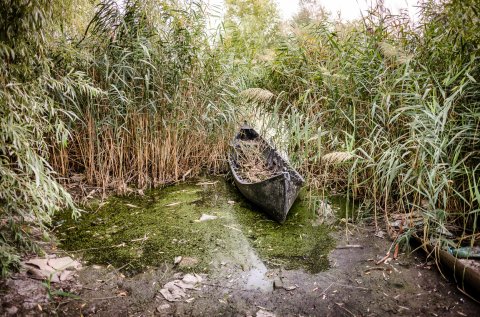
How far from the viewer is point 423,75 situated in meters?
3.15

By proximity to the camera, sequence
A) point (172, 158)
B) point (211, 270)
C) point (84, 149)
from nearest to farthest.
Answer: point (211, 270) < point (84, 149) < point (172, 158)

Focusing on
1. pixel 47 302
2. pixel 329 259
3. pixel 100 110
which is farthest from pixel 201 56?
pixel 47 302

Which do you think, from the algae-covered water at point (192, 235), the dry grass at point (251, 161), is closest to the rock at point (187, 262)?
the algae-covered water at point (192, 235)

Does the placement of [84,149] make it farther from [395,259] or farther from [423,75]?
[423,75]

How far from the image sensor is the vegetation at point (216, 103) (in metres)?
2.20

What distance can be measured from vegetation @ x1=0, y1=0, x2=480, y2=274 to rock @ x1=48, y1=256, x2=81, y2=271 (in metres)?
0.23

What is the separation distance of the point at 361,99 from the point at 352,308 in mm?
2227

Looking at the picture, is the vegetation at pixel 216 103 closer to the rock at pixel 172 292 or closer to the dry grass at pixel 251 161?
the dry grass at pixel 251 161

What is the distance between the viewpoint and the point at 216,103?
4250mm

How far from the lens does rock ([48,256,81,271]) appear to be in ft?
7.82

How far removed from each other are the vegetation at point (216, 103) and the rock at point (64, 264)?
23 cm

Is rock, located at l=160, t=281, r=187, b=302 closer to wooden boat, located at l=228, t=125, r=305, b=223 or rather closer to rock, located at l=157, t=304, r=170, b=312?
rock, located at l=157, t=304, r=170, b=312

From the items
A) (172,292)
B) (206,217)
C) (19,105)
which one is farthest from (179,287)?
(19,105)

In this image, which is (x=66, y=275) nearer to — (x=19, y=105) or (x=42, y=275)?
(x=42, y=275)
